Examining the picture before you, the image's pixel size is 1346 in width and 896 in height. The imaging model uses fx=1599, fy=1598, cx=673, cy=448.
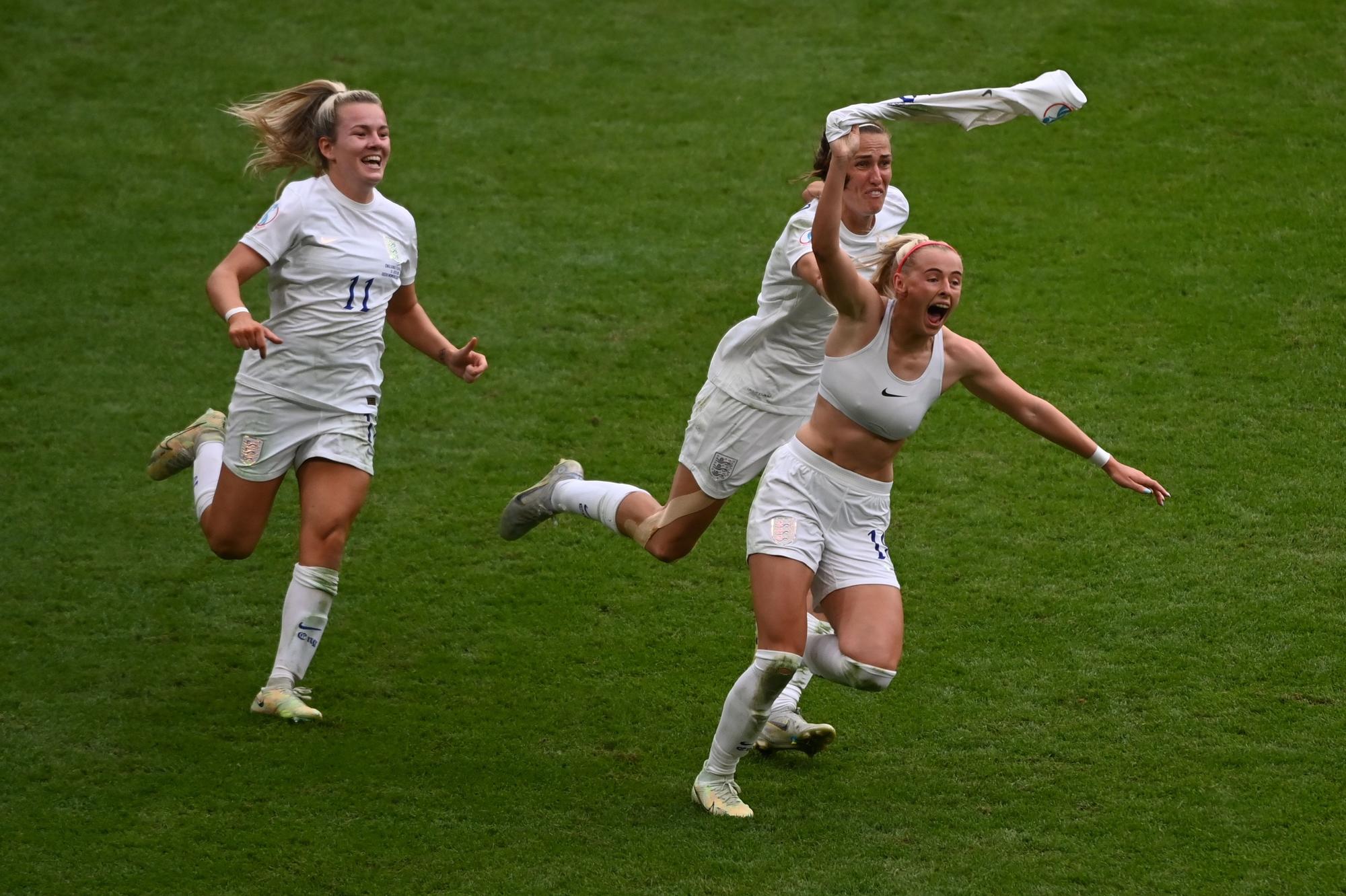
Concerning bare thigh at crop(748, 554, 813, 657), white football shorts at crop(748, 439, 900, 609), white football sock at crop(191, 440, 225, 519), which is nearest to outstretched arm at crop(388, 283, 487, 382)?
white football sock at crop(191, 440, 225, 519)

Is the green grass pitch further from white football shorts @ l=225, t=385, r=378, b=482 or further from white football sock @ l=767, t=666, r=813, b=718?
white football shorts @ l=225, t=385, r=378, b=482

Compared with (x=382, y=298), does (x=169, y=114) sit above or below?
below

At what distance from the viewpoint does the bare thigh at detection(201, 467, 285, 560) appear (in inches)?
259

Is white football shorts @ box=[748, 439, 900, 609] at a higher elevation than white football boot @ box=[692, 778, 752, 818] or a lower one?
higher

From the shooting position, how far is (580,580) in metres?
7.75

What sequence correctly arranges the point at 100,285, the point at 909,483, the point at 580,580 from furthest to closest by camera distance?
the point at 100,285 → the point at 909,483 → the point at 580,580

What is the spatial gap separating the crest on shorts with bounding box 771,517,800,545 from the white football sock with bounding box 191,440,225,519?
96.3 inches

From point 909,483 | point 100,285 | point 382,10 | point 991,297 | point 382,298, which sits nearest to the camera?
point 382,298

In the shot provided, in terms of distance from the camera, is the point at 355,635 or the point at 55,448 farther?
the point at 55,448

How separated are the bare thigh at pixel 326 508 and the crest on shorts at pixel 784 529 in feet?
6.06

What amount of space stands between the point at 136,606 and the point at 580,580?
6.86 ft

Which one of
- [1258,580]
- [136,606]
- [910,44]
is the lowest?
[136,606]

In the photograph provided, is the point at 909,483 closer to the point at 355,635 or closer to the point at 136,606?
the point at 355,635

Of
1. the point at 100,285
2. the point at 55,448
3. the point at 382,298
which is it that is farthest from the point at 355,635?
the point at 100,285
